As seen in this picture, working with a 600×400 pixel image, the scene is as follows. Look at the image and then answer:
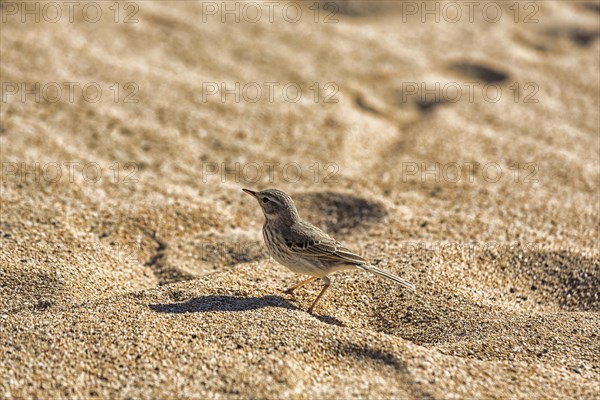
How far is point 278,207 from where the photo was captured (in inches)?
221

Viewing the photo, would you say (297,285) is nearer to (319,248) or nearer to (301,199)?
(319,248)

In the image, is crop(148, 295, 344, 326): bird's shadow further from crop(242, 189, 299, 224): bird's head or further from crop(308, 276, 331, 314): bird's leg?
crop(242, 189, 299, 224): bird's head

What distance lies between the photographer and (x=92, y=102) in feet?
27.0

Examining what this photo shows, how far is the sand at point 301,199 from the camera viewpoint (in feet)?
14.4

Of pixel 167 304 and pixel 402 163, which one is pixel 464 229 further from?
pixel 167 304

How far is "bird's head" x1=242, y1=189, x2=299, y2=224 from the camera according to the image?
557cm

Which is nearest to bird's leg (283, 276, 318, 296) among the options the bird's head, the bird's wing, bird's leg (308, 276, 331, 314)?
bird's leg (308, 276, 331, 314)

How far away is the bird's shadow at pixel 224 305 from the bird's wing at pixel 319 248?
0.41m

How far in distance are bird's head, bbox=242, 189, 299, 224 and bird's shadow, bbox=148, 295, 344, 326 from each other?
2.17 feet

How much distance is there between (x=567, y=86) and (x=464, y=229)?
12.8ft

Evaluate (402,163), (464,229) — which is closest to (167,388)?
(464,229)

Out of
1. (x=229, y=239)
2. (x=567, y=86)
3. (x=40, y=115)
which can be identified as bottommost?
(x=229, y=239)

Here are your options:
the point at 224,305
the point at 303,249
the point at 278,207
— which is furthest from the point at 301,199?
the point at 224,305

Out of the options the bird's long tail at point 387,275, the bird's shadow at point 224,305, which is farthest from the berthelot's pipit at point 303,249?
the bird's shadow at point 224,305
